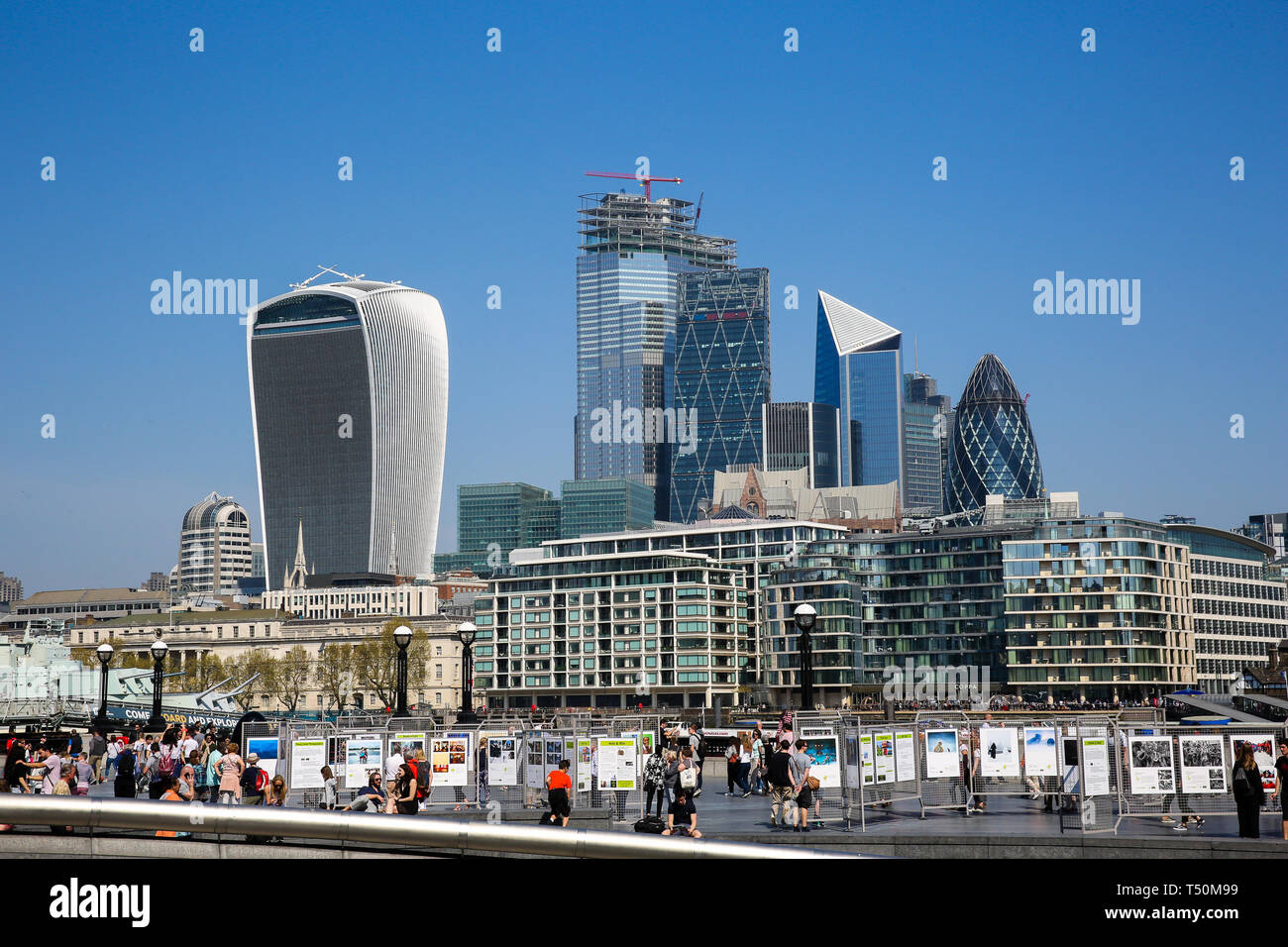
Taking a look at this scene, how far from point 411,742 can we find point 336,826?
1547 centimetres

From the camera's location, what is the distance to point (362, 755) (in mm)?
29656

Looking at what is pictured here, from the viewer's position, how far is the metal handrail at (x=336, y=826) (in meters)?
14.2

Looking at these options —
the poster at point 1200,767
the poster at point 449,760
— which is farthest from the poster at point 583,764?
the poster at point 1200,767

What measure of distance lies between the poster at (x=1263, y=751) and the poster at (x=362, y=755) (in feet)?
54.0

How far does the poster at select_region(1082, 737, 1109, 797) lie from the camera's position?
2591 cm

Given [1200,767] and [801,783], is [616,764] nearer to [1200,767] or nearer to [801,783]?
[801,783]

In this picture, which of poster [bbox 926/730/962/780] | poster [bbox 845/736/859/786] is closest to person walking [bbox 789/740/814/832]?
poster [bbox 845/736/859/786]

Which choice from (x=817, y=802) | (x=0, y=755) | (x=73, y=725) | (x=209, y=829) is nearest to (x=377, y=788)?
(x=817, y=802)

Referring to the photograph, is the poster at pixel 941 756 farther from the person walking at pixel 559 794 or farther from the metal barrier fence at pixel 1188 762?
the person walking at pixel 559 794

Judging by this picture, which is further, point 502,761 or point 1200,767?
point 502,761

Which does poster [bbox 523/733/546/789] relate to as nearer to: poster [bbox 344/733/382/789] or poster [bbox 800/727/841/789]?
poster [bbox 344/733/382/789]

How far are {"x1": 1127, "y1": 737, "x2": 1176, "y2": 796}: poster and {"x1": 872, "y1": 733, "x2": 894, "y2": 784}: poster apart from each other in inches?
182

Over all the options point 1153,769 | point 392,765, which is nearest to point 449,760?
point 392,765
